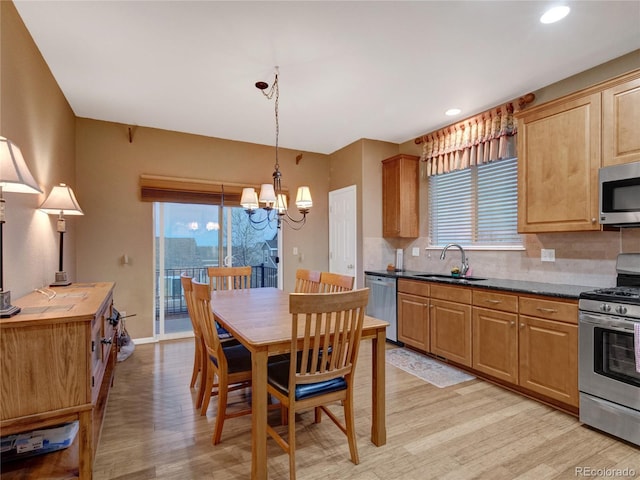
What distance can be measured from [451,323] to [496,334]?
1.59ft

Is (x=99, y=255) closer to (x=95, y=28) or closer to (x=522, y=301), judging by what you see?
(x=95, y=28)

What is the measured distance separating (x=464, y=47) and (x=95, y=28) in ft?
8.59

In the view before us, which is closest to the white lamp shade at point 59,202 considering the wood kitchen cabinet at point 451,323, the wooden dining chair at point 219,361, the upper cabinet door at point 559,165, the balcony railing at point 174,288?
the wooden dining chair at point 219,361

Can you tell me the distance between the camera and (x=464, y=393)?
2.89 meters

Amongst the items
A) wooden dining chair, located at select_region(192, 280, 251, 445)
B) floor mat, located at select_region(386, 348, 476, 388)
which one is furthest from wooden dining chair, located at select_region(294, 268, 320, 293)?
floor mat, located at select_region(386, 348, 476, 388)

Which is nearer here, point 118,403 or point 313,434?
point 313,434

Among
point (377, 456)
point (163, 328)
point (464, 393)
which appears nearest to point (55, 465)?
point (377, 456)

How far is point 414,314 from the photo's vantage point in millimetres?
3848

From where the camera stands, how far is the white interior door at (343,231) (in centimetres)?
484

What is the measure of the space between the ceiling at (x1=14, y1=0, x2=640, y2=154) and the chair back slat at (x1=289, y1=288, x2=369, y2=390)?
5.84 ft

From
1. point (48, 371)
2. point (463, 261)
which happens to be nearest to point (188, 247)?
point (48, 371)

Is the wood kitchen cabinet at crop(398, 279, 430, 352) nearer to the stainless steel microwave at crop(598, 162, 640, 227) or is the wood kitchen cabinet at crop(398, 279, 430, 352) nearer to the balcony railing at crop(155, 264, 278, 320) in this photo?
the stainless steel microwave at crop(598, 162, 640, 227)

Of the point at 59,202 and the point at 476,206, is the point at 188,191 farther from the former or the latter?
the point at 476,206

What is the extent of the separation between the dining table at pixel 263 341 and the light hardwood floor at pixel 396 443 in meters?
0.20
